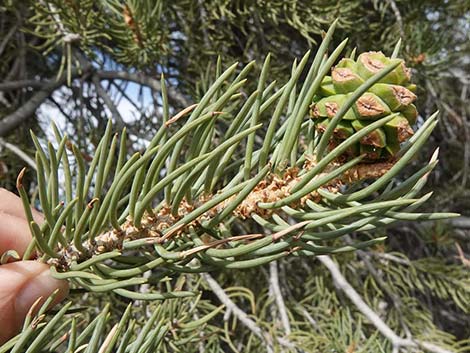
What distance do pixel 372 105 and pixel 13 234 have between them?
247mm

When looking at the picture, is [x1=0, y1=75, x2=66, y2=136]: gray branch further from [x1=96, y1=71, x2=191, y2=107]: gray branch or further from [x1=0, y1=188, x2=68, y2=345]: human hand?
[x1=0, y1=188, x2=68, y2=345]: human hand

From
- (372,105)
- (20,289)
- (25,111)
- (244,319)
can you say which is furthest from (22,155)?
(372,105)

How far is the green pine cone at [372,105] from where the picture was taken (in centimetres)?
29

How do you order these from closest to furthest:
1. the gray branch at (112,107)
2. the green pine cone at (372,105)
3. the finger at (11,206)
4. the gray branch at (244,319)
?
the green pine cone at (372,105) → the finger at (11,206) → the gray branch at (244,319) → the gray branch at (112,107)

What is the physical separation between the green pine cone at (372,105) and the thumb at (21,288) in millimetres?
188

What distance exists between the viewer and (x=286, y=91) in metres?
0.31

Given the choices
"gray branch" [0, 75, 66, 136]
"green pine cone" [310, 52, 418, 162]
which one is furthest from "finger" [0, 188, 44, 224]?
"gray branch" [0, 75, 66, 136]

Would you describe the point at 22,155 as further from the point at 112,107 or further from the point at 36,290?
the point at 36,290

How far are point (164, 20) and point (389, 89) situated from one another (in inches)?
32.5

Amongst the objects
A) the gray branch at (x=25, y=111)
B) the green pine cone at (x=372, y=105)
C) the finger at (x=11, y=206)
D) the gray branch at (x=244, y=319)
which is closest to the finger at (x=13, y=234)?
the finger at (x=11, y=206)

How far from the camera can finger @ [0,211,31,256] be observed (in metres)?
0.36

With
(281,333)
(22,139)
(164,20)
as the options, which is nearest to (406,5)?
(164,20)

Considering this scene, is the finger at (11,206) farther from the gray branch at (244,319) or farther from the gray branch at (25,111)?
the gray branch at (25,111)

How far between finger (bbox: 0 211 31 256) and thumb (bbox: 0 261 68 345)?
0.04m
